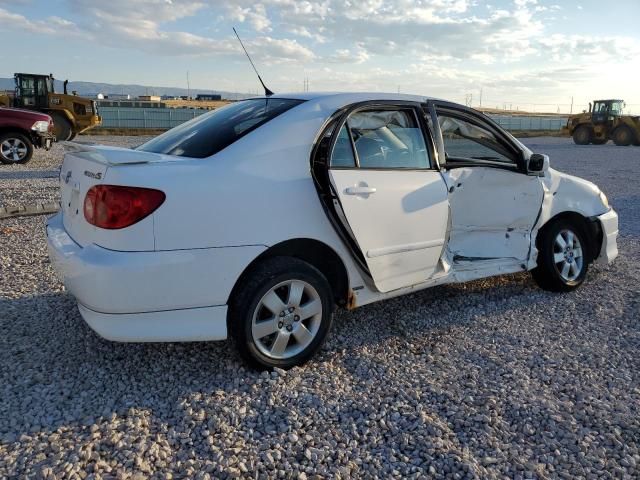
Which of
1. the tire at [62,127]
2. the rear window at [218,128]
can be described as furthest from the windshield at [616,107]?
the rear window at [218,128]

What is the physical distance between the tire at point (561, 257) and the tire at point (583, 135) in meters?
28.3

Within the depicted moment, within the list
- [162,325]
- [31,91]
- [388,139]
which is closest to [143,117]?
[31,91]

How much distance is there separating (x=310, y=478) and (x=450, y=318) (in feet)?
7.07

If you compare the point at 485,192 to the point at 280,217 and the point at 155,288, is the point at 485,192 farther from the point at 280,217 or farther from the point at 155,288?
the point at 155,288

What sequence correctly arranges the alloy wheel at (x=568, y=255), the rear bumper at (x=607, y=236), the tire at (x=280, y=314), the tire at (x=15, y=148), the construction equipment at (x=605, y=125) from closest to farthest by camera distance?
the tire at (x=280, y=314), the alloy wheel at (x=568, y=255), the rear bumper at (x=607, y=236), the tire at (x=15, y=148), the construction equipment at (x=605, y=125)

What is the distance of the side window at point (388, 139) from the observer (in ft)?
11.5

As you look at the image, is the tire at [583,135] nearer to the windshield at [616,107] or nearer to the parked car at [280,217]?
the windshield at [616,107]

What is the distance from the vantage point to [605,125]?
2930 cm

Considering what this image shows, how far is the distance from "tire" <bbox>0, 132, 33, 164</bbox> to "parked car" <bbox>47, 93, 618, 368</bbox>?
430 inches

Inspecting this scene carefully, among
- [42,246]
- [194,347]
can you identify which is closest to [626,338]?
[194,347]

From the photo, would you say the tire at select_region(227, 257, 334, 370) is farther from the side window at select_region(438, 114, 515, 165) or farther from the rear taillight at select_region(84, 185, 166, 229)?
the side window at select_region(438, 114, 515, 165)

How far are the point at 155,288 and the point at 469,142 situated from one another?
2.71 metres

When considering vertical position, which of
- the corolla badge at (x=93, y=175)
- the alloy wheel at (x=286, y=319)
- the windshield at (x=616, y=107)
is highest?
→ the windshield at (x=616, y=107)

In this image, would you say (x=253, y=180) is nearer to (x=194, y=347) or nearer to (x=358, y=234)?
(x=358, y=234)
